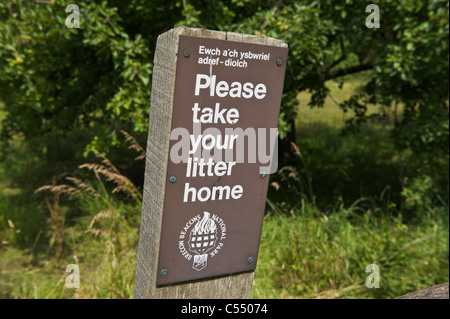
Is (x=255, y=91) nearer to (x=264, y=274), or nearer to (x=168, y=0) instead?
(x=264, y=274)

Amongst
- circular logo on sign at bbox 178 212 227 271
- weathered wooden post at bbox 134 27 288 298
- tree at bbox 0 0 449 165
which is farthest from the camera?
tree at bbox 0 0 449 165

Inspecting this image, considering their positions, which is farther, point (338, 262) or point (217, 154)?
point (338, 262)

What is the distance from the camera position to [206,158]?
1617 millimetres

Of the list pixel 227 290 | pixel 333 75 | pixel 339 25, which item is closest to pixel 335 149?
pixel 333 75

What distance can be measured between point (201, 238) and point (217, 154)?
0.35 meters

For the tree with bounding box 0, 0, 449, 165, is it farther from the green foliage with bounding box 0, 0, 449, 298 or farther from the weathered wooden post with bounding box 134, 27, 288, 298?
the weathered wooden post with bounding box 134, 27, 288, 298

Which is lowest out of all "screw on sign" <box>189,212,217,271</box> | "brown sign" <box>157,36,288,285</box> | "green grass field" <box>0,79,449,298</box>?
"green grass field" <box>0,79,449,298</box>

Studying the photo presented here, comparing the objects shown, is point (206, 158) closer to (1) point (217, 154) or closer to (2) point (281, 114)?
(1) point (217, 154)

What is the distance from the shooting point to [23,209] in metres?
5.45

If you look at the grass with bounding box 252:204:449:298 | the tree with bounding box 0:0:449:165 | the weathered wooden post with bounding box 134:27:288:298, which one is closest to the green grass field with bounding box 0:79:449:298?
the grass with bounding box 252:204:449:298

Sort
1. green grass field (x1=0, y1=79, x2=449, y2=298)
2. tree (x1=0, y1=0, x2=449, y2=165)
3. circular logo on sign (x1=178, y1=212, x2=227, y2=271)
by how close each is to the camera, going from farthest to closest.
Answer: tree (x1=0, y1=0, x2=449, y2=165) < green grass field (x1=0, y1=79, x2=449, y2=298) < circular logo on sign (x1=178, y1=212, x2=227, y2=271)

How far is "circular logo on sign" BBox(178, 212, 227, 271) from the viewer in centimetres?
167

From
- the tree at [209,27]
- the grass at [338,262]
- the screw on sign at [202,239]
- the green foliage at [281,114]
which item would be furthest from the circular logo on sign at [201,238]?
the tree at [209,27]

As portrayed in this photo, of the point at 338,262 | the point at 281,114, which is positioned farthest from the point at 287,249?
the point at 281,114
